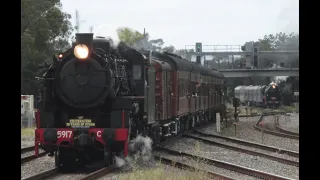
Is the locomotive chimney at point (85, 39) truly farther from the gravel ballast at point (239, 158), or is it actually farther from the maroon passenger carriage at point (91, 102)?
the gravel ballast at point (239, 158)

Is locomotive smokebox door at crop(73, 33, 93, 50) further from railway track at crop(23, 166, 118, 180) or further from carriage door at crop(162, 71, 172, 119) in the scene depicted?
carriage door at crop(162, 71, 172, 119)

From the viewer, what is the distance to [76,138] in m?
10.7

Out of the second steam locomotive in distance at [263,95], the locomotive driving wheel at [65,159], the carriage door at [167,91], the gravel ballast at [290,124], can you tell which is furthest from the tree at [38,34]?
the second steam locomotive in distance at [263,95]

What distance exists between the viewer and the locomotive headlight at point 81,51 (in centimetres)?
1049

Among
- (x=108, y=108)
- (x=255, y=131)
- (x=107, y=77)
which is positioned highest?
(x=107, y=77)

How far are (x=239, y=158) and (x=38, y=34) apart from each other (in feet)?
89.4

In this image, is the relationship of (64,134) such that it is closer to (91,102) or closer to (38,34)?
(91,102)

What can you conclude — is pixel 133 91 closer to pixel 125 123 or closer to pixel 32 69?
pixel 125 123

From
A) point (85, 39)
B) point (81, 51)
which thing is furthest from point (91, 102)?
point (85, 39)

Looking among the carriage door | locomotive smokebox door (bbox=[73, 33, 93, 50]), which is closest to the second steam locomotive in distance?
the carriage door

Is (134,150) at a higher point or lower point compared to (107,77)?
lower

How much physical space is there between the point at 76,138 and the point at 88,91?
106 cm

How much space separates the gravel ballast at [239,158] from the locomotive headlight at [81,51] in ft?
10.4
